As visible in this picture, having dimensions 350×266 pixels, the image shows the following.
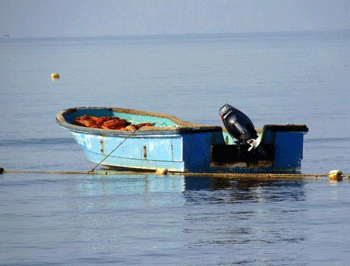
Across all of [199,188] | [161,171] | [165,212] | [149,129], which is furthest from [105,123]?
[165,212]

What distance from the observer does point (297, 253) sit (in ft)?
59.8

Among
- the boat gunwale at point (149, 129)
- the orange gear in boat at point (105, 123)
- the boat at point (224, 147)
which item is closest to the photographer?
the boat gunwale at point (149, 129)

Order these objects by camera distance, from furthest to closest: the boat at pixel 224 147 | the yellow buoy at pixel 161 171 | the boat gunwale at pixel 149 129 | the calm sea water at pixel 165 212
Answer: the yellow buoy at pixel 161 171 → the boat at pixel 224 147 → the boat gunwale at pixel 149 129 → the calm sea water at pixel 165 212

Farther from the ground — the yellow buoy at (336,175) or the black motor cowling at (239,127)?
the black motor cowling at (239,127)

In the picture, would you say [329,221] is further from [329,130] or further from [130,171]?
[329,130]

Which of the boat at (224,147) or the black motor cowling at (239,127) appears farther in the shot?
the black motor cowling at (239,127)

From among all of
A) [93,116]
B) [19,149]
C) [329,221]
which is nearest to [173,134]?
[329,221]

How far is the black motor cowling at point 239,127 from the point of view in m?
25.4

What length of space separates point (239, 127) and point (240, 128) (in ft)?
0.11

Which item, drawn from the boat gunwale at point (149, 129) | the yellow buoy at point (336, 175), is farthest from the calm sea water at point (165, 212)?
the boat gunwale at point (149, 129)

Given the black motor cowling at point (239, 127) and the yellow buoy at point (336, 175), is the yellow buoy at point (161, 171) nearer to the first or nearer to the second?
the black motor cowling at point (239, 127)

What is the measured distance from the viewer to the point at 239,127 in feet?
83.7

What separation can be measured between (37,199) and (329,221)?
674 cm

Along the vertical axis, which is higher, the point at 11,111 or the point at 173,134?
the point at 173,134
